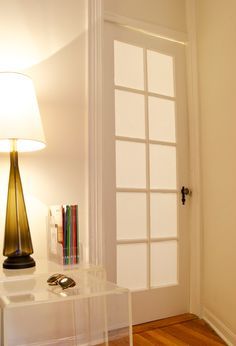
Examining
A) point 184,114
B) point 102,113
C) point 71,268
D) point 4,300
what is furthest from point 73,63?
point 4,300

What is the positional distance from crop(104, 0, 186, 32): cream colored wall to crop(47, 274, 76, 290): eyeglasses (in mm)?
1580

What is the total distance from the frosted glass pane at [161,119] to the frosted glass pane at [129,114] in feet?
0.24

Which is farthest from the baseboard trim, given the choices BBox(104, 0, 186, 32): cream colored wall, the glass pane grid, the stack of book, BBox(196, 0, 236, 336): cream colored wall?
BBox(104, 0, 186, 32): cream colored wall

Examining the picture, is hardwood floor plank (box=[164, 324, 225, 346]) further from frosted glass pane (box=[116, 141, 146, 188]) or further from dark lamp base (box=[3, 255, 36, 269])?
dark lamp base (box=[3, 255, 36, 269])

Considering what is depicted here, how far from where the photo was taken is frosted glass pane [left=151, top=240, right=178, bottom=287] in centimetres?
233

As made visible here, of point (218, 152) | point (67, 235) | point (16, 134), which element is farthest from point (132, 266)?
point (16, 134)

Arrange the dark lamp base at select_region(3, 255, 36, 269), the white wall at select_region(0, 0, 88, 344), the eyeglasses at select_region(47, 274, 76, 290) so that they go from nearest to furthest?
the eyeglasses at select_region(47, 274, 76, 290) < the dark lamp base at select_region(3, 255, 36, 269) < the white wall at select_region(0, 0, 88, 344)

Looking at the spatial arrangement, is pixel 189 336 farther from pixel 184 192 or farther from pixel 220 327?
pixel 184 192

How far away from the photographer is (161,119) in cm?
242

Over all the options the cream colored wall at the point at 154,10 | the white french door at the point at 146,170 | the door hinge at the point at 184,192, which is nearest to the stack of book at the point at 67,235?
the white french door at the point at 146,170

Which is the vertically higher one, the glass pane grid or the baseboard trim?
the glass pane grid

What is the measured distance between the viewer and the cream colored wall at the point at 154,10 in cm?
224

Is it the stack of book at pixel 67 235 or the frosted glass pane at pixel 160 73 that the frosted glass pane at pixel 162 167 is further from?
the stack of book at pixel 67 235

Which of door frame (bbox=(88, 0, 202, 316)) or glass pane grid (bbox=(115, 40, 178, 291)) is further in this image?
glass pane grid (bbox=(115, 40, 178, 291))
